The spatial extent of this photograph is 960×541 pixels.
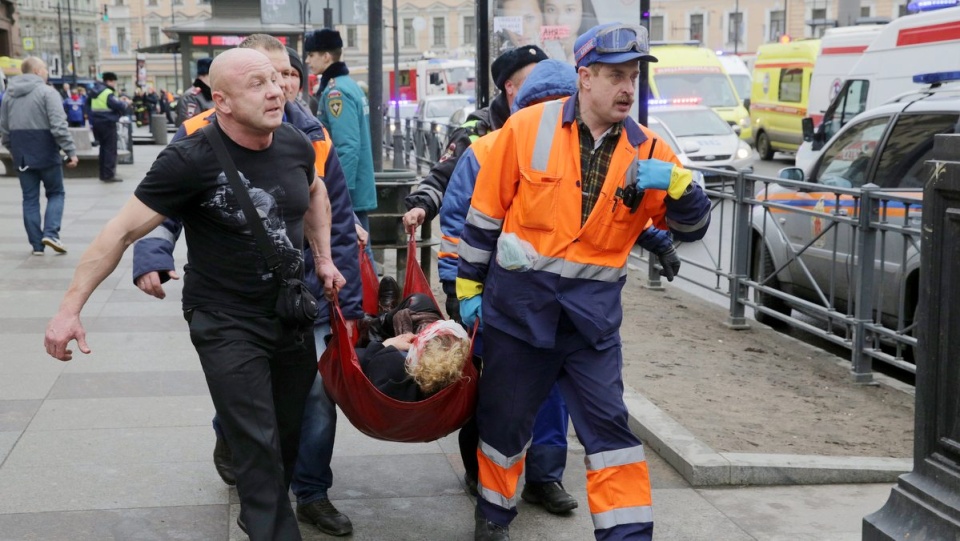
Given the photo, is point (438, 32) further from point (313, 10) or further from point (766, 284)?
point (766, 284)

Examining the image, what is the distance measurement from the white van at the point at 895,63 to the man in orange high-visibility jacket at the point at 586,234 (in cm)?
1106

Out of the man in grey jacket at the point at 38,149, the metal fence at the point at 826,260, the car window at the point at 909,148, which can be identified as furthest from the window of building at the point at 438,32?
the car window at the point at 909,148

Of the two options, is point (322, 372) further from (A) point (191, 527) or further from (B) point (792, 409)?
(B) point (792, 409)

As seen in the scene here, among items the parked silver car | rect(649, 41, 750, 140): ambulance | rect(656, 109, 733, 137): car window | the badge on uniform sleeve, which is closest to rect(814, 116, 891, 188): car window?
the badge on uniform sleeve

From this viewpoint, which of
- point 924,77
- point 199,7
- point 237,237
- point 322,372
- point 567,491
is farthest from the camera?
point 199,7

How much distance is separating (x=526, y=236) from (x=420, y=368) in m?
0.60

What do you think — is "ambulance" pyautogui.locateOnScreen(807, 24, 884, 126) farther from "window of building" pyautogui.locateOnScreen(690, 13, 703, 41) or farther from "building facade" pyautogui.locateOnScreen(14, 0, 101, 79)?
"building facade" pyautogui.locateOnScreen(14, 0, 101, 79)

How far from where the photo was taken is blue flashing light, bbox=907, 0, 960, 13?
49.2ft

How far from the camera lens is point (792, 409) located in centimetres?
652

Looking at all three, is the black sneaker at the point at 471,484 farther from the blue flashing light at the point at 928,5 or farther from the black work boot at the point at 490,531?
the blue flashing light at the point at 928,5

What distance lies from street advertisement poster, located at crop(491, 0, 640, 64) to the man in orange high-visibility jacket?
656 centimetres

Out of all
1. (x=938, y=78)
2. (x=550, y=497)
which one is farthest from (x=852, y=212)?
(x=550, y=497)

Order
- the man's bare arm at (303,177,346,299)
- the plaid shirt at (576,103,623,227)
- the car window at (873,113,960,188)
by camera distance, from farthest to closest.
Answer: the car window at (873,113,960,188), the man's bare arm at (303,177,346,299), the plaid shirt at (576,103,623,227)

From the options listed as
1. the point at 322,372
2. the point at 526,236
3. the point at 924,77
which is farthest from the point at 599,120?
the point at 924,77
